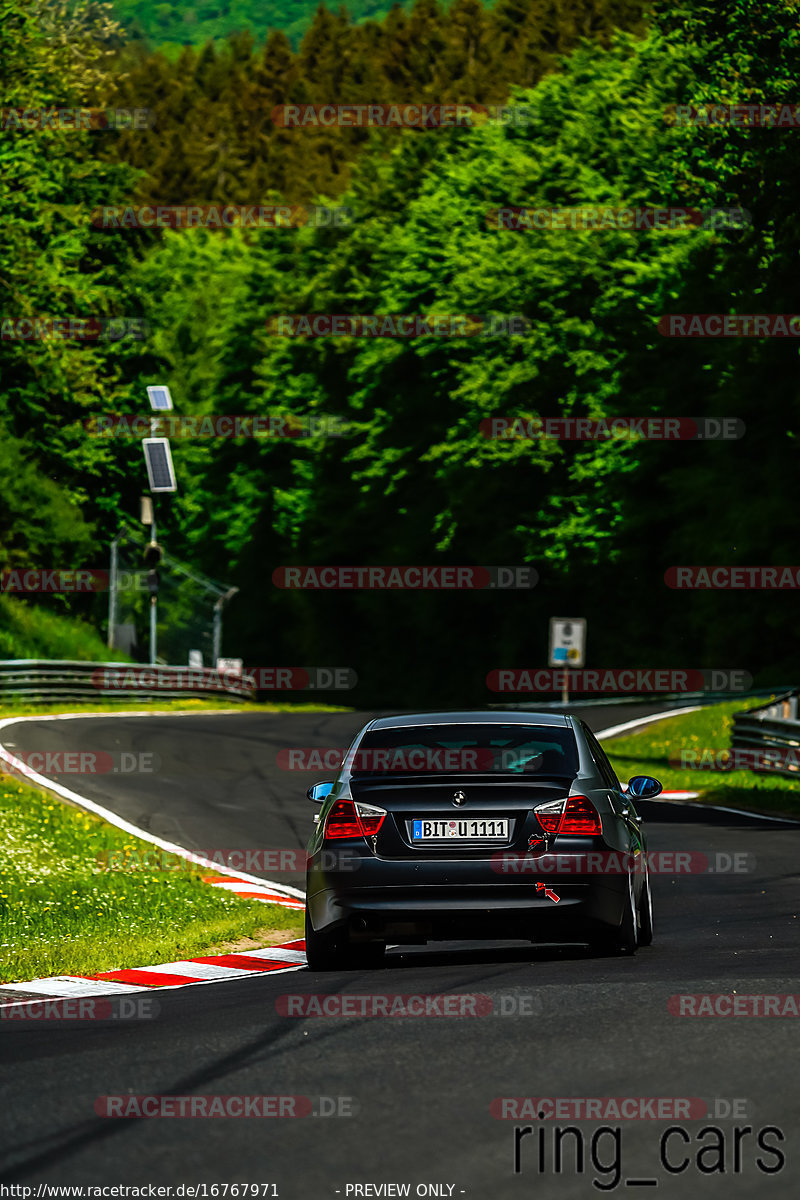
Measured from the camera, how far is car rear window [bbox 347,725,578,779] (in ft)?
36.0

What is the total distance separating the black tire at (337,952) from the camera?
11.0 m

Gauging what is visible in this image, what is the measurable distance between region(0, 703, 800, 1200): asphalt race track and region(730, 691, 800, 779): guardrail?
1791cm

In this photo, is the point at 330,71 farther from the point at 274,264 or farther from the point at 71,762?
the point at 71,762

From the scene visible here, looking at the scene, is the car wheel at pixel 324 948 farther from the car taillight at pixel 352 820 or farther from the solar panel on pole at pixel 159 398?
the solar panel on pole at pixel 159 398

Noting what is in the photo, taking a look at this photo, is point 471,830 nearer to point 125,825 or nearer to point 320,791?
point 320,791

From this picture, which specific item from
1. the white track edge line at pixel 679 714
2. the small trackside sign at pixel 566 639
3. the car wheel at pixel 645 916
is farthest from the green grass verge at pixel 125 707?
the car wheel at pixel 645 916

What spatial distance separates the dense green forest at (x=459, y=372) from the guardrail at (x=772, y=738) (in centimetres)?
859

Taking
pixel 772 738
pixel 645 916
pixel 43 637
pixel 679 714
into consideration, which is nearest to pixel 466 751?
pixel 645 916

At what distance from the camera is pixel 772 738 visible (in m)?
31.9

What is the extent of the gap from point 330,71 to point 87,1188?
460ft

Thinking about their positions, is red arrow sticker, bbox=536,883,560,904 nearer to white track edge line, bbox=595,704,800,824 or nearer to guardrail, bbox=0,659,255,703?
white track edge line, bbox=595,704,800,824

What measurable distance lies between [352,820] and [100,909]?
17.7 ft

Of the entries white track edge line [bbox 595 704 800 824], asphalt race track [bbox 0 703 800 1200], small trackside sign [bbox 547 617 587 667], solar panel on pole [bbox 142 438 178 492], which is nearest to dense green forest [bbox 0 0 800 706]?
solar panel on pole [bbox 142 438 178 492]

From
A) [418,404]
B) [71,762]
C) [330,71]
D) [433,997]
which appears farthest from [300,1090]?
[330,71]
